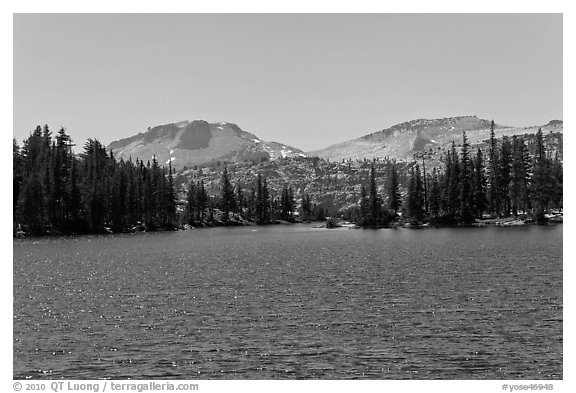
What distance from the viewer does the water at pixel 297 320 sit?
31531 mm

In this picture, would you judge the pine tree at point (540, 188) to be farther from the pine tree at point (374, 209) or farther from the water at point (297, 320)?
the water at point (297, 320)

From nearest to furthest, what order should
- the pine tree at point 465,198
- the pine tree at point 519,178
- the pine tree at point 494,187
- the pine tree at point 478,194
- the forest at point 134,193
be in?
the forest at point 134,193
the pine tree at point 465,198
the pine tree at point 519,178
the pine tree at point 478,194
the pine tree at point 494,187

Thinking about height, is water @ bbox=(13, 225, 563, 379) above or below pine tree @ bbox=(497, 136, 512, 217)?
below

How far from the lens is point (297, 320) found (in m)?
41.6

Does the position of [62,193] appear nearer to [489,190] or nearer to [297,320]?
[489,190]

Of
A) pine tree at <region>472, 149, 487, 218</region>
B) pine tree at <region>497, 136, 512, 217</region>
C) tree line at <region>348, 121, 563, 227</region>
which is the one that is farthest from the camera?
pine tree at <region>497, 136, 512, 217</region>

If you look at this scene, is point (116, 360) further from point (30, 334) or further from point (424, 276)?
point (424, 276)

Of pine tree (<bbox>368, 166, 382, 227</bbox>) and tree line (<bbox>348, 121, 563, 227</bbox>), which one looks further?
pine tree (<bbox>368, 166, 382, 227</bbox>)

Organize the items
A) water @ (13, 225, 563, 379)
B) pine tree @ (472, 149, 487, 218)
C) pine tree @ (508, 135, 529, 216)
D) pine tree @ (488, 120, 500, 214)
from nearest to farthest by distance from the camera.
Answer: water @ (13, 225, 563, 379)
pine tree @ (508, 135, 529, 216)
pine tree @ (472, 149, 487, 218)
pine tree @ (488, 120, 500, 214)

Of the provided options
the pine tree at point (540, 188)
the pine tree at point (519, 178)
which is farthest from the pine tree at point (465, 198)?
the pine tree at point (540, 188)

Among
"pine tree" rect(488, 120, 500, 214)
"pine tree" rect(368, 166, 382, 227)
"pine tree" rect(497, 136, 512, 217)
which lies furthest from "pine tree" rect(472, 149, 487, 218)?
"pine tree" rect(368, 166, 382, 227)

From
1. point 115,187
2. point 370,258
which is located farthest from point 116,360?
point 115,187

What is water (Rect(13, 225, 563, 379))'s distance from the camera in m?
31.5

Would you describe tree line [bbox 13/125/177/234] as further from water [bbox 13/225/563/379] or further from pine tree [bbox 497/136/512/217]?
pine tree [bbox 497/136/512/217]
